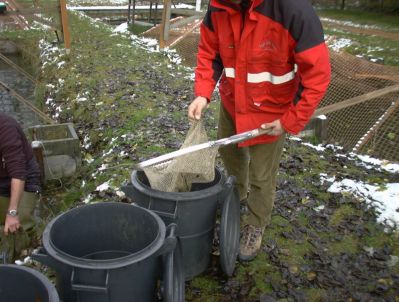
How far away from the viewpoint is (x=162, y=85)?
8.62m

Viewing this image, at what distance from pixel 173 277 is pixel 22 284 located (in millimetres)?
883

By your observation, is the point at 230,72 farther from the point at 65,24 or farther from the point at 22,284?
the point at 65,24

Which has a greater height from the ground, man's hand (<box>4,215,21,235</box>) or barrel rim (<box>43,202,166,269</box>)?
barrel rim (<box>43,202,166,269</box>)

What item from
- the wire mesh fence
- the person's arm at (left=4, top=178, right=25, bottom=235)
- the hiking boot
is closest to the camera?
the hiking boot

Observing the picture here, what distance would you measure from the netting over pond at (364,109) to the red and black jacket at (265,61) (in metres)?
3.73

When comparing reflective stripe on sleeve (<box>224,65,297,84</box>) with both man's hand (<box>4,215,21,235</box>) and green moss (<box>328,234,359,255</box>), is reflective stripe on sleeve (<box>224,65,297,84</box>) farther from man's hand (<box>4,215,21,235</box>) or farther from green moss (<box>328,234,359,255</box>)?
man's hand (<box>4,215,21,235</box>)

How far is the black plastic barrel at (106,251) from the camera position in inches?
84.8

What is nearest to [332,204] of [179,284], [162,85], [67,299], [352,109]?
[179,284]

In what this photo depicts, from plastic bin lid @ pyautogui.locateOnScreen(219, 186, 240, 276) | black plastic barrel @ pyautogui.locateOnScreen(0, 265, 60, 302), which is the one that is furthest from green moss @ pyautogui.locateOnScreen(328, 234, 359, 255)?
black plastic barrel @ pyautogui.locateOnScreen(0, 265, 60, 302)

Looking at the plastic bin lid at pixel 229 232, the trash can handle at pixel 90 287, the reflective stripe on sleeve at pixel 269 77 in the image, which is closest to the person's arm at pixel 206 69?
the reflective stripe on sleeve at pixel 269 77

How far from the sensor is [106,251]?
9.18 ft

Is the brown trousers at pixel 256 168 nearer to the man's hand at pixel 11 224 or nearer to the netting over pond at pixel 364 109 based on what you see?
the man's hand at pixel 11 224

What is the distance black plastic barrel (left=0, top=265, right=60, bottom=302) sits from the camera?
201 cm

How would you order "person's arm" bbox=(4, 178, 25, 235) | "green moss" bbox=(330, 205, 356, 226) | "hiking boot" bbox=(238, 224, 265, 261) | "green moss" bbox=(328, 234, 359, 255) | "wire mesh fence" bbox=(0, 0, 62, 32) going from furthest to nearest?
"wire mesh fence" bbox=(0, 0, 62, 32), "green moss" bbox=(330, 205, 356, 226), "green moss" bbox=(328, 234, 359, 255), "person's arm" bbox=(4, 178, 25, 235), "hiking boot" bbox=(238, 224, 265, 261)
